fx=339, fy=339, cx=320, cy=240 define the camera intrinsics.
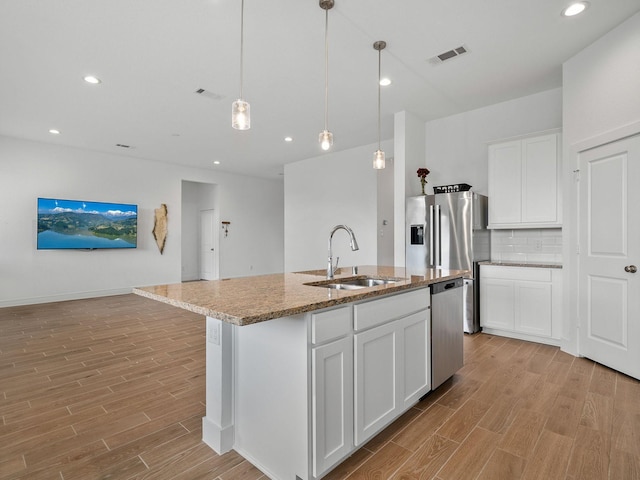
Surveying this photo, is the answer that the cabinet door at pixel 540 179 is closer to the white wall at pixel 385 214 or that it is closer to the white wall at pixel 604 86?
the white wall at pixel 604 86

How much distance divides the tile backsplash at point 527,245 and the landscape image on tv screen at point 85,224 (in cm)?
682

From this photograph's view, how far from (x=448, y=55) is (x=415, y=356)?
9.31 feet

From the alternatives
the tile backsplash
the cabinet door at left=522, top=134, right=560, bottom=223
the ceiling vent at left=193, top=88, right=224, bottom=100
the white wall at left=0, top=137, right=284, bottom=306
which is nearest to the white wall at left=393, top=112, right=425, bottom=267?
the tile backsplash

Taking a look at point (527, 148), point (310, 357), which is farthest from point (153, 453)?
point (527, 148)

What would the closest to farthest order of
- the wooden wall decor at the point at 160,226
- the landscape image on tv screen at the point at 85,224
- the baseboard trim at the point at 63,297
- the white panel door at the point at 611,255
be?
the white panel door at the point at 611,255, the baseboard trim at the point at 63,297, the landscape image on tv screen at the point at 85,224, the wooden wall decor at the point at 160,226

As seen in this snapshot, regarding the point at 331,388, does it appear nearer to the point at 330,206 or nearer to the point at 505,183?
the point at 505,183

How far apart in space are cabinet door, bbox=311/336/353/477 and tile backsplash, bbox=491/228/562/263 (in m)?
3.48

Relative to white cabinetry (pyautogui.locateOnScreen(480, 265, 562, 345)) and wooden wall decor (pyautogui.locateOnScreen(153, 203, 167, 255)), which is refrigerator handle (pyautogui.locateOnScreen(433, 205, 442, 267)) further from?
wooden wall decor (pyautogui.locateOnScreen(153, 203, 167, 255))

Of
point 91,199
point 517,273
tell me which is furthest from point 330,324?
point 91,199

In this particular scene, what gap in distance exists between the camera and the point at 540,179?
388 centimetres

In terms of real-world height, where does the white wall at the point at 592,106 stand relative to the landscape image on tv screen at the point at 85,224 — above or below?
above

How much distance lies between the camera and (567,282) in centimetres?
344

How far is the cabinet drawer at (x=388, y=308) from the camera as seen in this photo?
1801 millimetres

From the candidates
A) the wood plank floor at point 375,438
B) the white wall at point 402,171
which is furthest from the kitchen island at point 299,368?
the white wall at point 402,171
